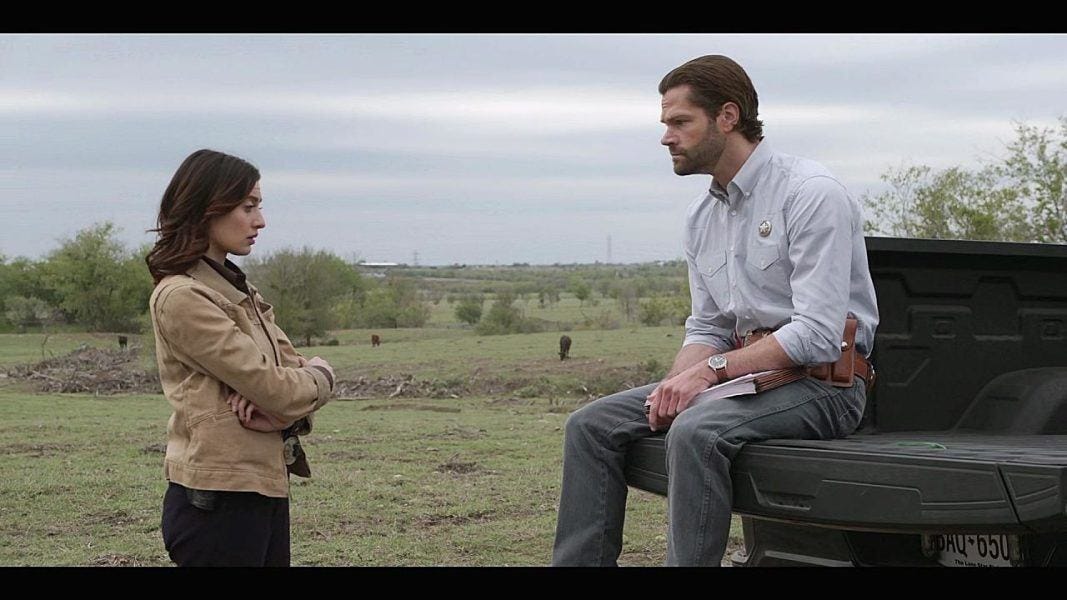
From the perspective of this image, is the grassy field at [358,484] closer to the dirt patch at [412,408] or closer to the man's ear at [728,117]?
the dirt patch at [412,408]

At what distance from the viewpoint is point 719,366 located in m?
3.37

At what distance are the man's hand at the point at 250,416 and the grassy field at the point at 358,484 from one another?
2979mm

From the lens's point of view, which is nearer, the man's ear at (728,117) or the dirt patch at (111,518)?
the man's ear at (728,117)

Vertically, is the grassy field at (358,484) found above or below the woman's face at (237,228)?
below

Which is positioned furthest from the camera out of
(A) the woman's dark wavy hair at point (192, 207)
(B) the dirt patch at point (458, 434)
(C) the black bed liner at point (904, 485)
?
(B) the dirt patch at point (458, 434)

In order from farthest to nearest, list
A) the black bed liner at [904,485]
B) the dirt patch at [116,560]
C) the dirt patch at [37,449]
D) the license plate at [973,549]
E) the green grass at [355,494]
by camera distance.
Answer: the dirt patch at [37,449], the green grass at [355,494], the dirt patch at [116,560], the license plate at [973,549], the black bed liner at [904,485]

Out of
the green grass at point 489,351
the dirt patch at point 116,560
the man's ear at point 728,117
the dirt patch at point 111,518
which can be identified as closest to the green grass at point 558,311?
the green grass at point 489,351

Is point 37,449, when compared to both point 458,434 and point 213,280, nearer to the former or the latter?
point 458,434

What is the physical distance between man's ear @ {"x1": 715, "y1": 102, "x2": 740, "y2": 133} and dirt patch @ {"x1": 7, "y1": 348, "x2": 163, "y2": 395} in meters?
13.3

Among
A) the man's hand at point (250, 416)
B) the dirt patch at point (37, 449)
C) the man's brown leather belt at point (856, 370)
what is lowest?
the dirt patch at point (37, 449)

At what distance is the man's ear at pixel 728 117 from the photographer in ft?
11.7

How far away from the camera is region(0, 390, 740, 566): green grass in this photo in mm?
6203

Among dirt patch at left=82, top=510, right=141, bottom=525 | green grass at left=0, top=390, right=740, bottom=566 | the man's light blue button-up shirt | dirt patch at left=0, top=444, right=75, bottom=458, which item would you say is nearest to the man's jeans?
the man's light blue button-up shirt

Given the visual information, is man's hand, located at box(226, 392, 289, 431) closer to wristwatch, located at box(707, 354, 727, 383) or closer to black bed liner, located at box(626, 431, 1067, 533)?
black bed liner, located at box(626, 431, 1067, 533)
